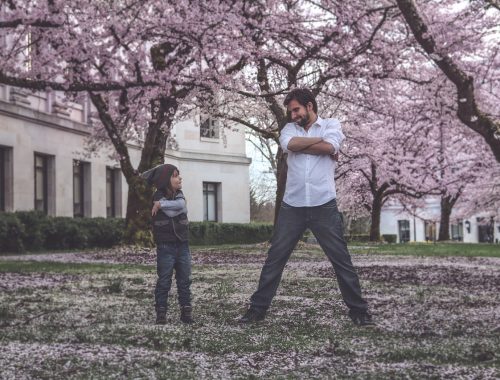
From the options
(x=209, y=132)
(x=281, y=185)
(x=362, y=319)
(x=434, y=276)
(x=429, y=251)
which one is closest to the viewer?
(x=362, y=319)

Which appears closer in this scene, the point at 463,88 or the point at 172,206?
the point at 172,206

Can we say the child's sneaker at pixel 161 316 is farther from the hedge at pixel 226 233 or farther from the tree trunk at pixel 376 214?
the tree trunk at pixel 376 214

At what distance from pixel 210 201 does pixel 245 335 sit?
41962 mm

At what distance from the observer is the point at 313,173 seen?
6012 mm

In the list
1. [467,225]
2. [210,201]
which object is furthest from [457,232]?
[210,201]

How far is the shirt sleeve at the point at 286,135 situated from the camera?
610 cm

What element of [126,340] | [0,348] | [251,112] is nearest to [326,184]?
[126,340]

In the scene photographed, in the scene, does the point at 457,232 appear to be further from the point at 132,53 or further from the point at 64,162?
the point at 132,53

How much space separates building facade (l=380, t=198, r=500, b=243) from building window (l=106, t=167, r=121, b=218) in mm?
42800

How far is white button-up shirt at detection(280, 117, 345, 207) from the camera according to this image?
5973 mm

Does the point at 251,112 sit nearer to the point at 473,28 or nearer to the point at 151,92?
the point at 151,92

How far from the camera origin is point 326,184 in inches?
237

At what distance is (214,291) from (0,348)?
4356mm

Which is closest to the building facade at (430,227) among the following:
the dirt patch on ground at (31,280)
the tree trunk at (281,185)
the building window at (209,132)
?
the building window at (209,132)
